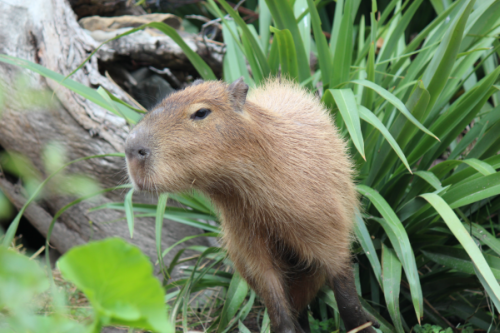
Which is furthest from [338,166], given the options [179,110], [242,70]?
[242,70]

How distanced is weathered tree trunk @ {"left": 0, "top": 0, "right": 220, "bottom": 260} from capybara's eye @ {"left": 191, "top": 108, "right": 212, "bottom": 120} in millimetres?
1358

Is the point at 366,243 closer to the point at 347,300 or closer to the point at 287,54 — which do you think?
the point at 347,300

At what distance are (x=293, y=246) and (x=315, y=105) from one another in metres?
0.85

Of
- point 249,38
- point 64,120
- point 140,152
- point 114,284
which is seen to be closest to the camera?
point 114,284

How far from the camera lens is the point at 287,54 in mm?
2852

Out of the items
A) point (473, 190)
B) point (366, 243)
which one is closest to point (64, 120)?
point (366, 243)

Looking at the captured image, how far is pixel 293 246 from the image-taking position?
211 cm

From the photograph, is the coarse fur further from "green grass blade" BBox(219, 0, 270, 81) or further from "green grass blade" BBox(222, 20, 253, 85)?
"green grass blade" BBox(222, 20, 253, 85)

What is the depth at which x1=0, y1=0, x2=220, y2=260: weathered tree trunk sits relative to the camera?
311 cm

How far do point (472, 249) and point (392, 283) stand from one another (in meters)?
0.45

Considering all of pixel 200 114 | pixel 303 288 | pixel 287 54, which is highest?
pixel 287 54

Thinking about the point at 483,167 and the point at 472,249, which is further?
the point at 483,167

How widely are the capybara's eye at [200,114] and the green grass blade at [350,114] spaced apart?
667mm

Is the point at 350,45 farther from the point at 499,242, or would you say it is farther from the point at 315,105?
the point at 499,242
